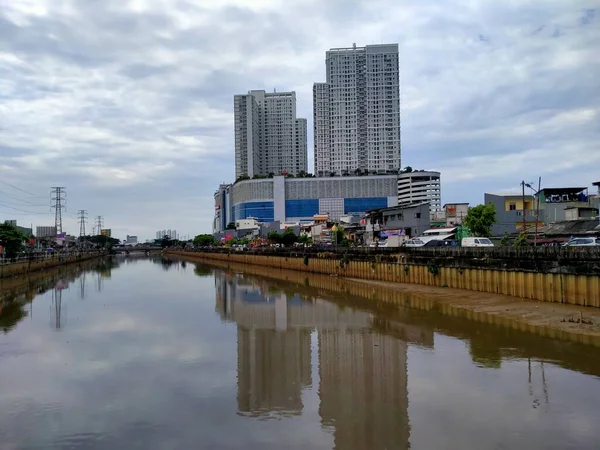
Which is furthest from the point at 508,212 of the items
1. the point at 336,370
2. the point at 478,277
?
the point at 336,370

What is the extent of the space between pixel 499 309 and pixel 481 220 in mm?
33147

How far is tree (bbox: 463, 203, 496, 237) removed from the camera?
56625mm

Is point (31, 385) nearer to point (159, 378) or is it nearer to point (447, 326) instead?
point (159, 378)

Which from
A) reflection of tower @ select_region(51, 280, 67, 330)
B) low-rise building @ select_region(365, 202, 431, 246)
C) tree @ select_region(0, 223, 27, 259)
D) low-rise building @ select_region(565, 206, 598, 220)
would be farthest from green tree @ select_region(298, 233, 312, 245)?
reflection of tower @ select_region(51, 280, 67, 330)

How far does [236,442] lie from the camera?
1045 centimetres

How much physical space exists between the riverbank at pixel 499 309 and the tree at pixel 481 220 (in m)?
19.1

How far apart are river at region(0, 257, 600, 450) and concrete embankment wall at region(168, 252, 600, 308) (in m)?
5.55

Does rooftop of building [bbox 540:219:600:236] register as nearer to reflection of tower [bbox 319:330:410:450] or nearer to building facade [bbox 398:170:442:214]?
reflection of tower [bbox 319:330:410:450]

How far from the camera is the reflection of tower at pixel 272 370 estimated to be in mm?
12875

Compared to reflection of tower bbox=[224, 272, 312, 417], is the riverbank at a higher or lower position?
higher

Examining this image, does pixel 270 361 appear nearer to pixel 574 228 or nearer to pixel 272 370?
pixel 272 370

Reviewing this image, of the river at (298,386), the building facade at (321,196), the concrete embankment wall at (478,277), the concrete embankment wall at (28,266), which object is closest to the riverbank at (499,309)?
the concrete embankment wall at (478,277)

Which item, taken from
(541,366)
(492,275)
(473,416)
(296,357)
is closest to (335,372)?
(296,357)

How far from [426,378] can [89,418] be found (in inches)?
375
